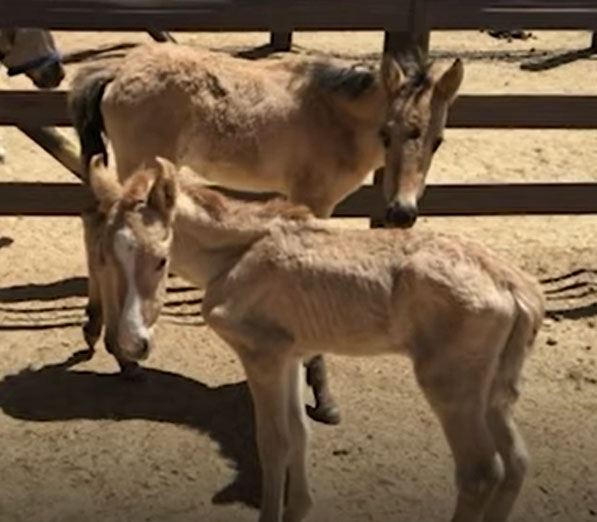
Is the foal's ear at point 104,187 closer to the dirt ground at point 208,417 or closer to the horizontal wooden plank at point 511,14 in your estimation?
the dirt ground at point 208,417

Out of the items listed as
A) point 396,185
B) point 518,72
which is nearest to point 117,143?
point 396,185

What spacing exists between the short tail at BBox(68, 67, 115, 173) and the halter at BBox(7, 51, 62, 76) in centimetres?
131

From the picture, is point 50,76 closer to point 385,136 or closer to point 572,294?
point 385,136

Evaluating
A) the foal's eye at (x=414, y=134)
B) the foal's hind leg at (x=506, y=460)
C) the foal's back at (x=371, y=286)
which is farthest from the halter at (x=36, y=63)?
the foal's hind leg at (x=506, y=460)

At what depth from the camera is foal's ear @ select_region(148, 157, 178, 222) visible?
144 inches

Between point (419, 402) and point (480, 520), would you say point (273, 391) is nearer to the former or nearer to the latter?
point (480, 520)

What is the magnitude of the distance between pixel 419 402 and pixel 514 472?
1.31m

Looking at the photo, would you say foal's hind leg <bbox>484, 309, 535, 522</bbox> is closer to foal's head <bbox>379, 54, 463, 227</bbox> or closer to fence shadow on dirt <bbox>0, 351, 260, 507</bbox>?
fence shadow on dirt <bbox>0, 351, 260, 507</bbox>

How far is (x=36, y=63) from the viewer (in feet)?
21.6

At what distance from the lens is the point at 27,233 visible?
6.68 meters

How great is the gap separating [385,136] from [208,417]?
147 centimetres

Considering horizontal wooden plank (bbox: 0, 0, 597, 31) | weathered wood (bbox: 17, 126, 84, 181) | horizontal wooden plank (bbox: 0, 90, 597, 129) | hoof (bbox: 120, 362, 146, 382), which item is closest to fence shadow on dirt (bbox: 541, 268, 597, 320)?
horizontal wooden plank (bbox: 0, 90, 597, 129)

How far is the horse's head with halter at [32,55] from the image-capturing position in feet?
21.6

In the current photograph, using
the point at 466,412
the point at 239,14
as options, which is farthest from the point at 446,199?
the point at 466,412
